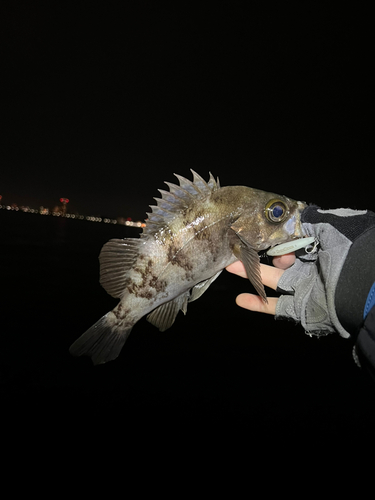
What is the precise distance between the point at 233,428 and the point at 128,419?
3067mm

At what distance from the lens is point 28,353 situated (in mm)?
11531

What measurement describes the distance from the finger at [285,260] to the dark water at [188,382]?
19.1 ft

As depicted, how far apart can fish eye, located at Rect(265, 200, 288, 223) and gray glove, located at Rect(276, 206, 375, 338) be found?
0.36 metres

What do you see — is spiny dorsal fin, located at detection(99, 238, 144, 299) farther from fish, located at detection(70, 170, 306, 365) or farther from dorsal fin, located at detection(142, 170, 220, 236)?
dorsal fin, located at detection(142, 170, 220, 236)

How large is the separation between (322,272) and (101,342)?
3057mm

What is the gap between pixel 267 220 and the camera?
3900mm

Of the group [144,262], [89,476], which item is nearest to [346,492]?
[89,476]

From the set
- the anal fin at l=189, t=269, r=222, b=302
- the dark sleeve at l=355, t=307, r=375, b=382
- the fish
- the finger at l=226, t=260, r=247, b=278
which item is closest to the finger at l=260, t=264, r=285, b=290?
the finger at l=226, t=260, r=247, b=278

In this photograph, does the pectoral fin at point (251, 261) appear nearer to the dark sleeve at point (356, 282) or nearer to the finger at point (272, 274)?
the dark sleeve at point (356, 282)

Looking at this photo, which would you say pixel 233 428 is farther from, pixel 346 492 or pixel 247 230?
Result: pixel 247 230

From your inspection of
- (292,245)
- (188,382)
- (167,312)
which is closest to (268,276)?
(292,245)

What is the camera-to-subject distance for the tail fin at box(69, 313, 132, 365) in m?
3.68

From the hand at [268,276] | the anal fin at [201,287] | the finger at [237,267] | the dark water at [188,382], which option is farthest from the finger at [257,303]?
the dark water at [188,382]

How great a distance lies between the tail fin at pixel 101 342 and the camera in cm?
368
